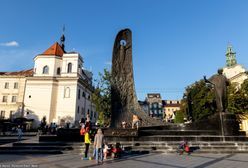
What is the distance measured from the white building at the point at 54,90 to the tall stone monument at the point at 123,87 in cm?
3233

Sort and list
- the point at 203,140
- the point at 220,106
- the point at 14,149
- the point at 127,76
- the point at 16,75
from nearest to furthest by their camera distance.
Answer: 1. the point at 14,149
2. the point at 203,140
3. the point at 220,106
4. the point at 127,76
5. the point at 16,75

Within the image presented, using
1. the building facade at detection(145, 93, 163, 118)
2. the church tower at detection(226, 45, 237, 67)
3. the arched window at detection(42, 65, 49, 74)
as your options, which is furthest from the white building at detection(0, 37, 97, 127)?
the building facade at detection(145, 93, 163, 118)

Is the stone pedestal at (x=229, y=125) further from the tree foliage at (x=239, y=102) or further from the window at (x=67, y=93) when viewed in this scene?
the window at (x=67, y=93)

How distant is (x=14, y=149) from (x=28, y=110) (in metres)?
38.6

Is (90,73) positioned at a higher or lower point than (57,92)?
higher

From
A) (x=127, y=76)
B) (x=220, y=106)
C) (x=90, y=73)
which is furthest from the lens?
(x=90, y=73)

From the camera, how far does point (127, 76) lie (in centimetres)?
1529

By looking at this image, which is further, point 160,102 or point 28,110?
point 160,102

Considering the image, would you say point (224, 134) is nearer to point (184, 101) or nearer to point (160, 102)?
point (184, 101)

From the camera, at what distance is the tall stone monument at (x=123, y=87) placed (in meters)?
14.2

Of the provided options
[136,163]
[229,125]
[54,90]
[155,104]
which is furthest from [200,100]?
[155,104]

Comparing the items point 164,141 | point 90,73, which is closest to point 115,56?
point 164,141

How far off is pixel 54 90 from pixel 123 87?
35687 millimetres

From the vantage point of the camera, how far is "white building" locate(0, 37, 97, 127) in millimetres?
45250
